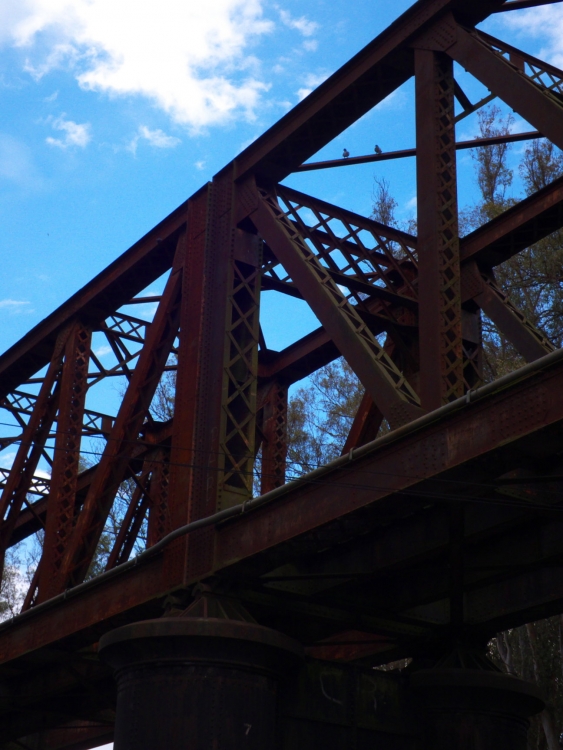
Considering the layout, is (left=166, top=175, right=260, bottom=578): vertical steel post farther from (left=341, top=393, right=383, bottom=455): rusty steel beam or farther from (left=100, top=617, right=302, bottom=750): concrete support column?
(left=341, top=393, right=383, bottom=455): rusty steel beam

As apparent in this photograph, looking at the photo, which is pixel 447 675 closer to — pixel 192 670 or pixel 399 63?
pixel 192 670

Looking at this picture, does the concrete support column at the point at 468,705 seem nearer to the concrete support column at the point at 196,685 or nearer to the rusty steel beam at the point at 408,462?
the concrete support column at the point at 196,685

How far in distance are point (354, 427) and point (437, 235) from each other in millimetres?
4507

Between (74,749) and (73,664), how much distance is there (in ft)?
19.0

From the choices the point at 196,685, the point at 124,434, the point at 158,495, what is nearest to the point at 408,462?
the point at 196,685

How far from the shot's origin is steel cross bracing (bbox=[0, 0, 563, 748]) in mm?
9578

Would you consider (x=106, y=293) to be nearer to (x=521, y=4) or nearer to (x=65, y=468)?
(x=65, y=468)

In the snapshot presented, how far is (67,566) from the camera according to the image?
14.1 metres

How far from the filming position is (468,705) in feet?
42.2

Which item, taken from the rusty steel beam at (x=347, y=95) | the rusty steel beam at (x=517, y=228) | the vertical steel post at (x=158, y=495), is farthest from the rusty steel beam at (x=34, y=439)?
the rusty steel beam at (x=517, y=228)

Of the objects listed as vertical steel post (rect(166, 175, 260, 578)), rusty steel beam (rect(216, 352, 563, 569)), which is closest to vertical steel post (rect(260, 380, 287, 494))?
vertical steel post (rect(166, 175, 260, 578))

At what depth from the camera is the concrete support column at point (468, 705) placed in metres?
12.8

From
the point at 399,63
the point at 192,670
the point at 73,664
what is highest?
the point at 399,63

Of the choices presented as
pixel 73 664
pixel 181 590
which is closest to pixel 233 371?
pixel 181 590
